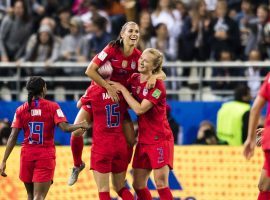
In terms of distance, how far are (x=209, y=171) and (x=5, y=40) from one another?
5.66 metres

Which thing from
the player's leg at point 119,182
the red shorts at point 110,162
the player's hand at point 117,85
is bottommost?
the player's leg at point 119,182

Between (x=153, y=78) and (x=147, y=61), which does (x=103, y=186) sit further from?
(x=147, y=61)

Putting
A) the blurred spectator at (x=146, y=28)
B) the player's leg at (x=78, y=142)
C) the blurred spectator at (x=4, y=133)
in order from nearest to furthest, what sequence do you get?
the player's leg at (x=78, y=142) → the blurred spectator at (x=4, y=133) → the blurred spectator at (x=146, y=28)

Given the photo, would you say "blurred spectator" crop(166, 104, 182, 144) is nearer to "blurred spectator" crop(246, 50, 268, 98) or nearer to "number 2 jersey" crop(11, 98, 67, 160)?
"blurred spectator" crop(246, 50, 268, 98)

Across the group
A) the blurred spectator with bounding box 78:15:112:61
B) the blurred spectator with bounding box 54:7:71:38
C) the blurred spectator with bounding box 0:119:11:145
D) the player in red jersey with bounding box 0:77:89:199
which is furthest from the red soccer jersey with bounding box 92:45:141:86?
the blurred spectator with bounding box 54:7:71:38

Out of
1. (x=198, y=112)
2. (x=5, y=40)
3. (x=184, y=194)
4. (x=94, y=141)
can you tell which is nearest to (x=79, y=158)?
(x=94, y=141)

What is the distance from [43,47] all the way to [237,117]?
13.9ft

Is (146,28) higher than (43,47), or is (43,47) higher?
(146,28)

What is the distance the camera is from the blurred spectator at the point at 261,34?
21.5 metres

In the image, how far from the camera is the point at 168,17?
878 inches

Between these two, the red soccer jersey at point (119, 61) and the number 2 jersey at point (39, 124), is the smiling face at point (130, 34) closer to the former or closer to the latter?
the red soccer jersey at point (119, 61)

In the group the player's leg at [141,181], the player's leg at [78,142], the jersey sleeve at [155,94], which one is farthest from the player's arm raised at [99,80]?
the player's leg at [141,181]

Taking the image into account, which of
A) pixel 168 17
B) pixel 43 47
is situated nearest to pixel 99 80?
pixel 43 47

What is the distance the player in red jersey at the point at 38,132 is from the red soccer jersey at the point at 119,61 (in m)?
0.76
